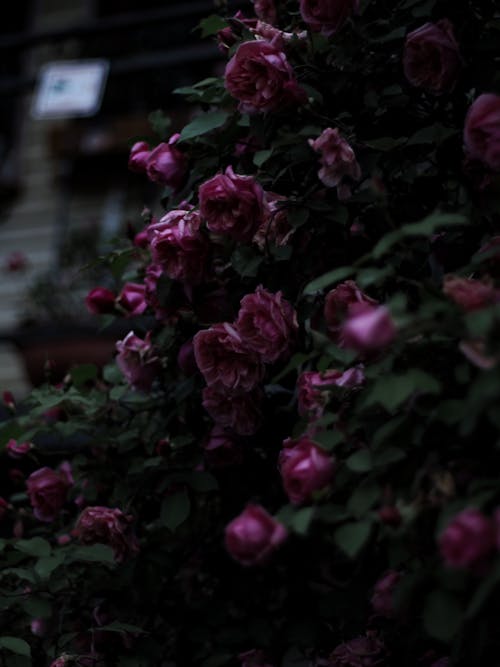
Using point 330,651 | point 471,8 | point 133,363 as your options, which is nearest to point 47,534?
point 133,363

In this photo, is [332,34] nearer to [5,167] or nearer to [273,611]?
[273,611]

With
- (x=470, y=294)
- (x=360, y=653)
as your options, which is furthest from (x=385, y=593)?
(x=470, y=294)

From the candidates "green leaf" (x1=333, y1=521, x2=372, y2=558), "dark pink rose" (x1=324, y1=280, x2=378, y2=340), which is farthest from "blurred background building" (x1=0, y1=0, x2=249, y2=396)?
"green leaf" (x1=333, y1=521, x2=372, y2=558)

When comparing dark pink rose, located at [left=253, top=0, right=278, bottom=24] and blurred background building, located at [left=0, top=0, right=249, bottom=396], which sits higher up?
dark pink rose, located at [left=253, top=0, right=278, bottom=24]

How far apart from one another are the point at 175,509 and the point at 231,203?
52 centimetres

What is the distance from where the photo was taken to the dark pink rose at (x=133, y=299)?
6.48 feet

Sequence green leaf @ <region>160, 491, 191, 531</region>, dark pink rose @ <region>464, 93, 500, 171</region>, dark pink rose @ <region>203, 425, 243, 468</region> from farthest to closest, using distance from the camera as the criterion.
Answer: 1. dark pink rose @ <region>203, 425, 243, 468</region>
2. green leaf @ <region>160, 491, 191, 531</region>
3. dark pink rose @ <region>464, 93, 500, 171</region>

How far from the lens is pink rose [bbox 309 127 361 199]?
1.56 meters

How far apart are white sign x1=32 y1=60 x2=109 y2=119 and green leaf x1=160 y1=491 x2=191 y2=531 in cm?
232

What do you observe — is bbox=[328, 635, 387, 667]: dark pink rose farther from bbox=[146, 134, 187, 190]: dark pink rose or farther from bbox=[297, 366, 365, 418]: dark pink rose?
bbox=[146, 134, 187, 190]: dark pink rose

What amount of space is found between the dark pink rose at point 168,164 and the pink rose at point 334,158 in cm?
31

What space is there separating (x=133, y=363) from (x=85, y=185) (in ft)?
16.1

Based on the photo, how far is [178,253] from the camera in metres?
1.66

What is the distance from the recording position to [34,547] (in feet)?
5.67
